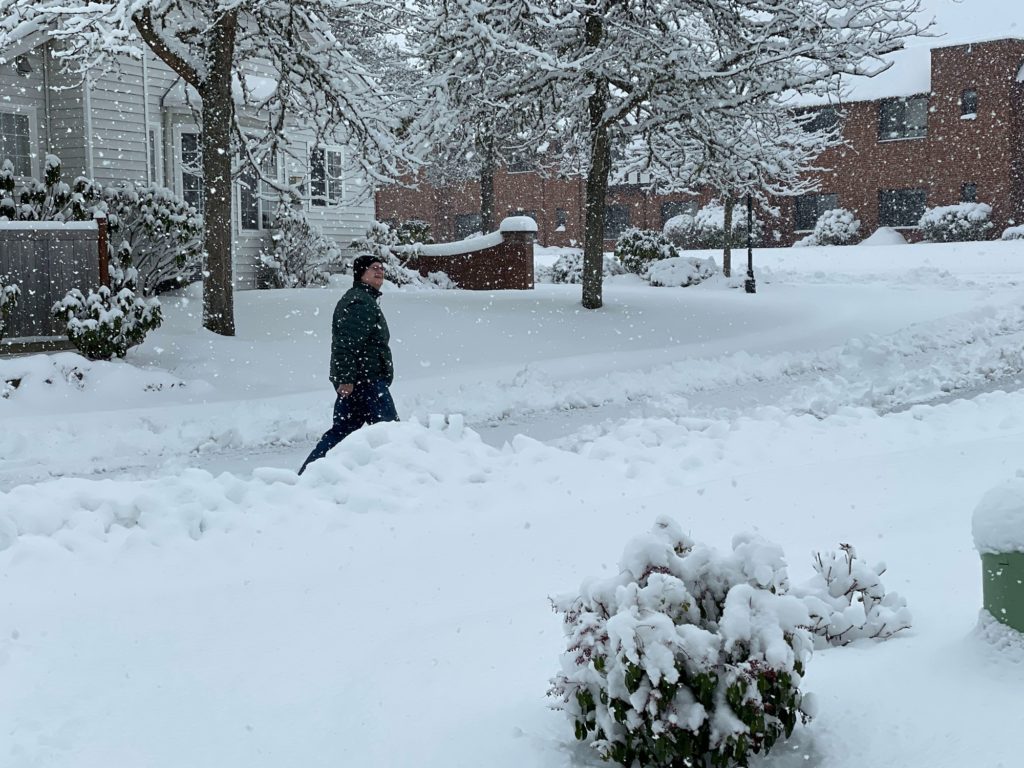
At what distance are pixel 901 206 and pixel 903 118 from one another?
3.46m

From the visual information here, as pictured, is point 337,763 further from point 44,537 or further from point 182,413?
point 182,413

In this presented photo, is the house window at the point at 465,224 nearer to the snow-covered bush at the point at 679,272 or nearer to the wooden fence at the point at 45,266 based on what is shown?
the snow-covered bush at the point at 679,272

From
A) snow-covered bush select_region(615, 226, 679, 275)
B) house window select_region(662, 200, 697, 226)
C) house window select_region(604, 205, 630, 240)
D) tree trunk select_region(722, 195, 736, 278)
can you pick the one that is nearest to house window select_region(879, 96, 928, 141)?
house window select_region(662, 200, 697, 226)

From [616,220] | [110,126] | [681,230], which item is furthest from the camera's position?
[616,220]

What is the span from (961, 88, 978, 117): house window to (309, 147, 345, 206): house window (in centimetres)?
2668

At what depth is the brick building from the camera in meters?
41.0

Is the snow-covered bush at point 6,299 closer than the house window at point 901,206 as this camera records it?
Yes

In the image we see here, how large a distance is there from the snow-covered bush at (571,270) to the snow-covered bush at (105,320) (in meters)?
18.2

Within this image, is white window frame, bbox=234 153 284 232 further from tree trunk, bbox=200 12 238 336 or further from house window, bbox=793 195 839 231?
house window, bbox=793 195 839 231

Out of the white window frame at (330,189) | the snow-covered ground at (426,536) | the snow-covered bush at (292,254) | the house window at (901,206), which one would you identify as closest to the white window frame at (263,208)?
the snow-covered bush at (292,254)

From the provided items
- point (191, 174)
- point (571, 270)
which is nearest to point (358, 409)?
point (191, 174)

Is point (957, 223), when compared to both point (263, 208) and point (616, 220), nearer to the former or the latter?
point (616, 220)

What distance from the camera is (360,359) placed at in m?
8.27

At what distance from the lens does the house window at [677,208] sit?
4872cm
